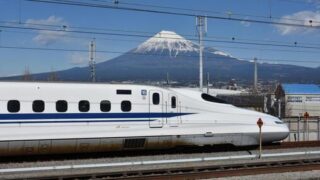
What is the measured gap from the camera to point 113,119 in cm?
1984

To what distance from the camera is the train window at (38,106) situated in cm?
1869

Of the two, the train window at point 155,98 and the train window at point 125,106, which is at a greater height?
the train window at point 155,98

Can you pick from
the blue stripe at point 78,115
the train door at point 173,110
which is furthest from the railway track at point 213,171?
the blue stripe at point 78,115

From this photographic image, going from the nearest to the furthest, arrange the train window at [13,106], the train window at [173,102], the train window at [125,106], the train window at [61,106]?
the train window at [13,106] → the train window at [61,106] → the train window at [125,106] → the train window at [173,102]

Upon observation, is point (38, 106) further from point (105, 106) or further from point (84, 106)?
point (105, 106)

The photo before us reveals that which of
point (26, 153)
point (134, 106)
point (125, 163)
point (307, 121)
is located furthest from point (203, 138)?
point (307, 121)

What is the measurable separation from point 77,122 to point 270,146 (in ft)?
30.4

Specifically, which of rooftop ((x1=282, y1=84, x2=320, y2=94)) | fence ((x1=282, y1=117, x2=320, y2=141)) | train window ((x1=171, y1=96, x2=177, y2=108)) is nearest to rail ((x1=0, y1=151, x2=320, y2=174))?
train window ((x1=171, y1=96, x2=177, y2=108))

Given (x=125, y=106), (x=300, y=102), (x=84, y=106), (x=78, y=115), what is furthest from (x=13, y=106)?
(x=300, y=102)

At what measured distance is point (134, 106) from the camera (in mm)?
20234

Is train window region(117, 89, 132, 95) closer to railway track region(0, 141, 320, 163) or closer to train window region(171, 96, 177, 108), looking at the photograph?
train window region(171, 96, 177, 108)

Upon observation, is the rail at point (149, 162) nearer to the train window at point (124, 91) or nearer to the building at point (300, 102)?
the train window at point (124, 91)

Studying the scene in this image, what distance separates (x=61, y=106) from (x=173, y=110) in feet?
14.5

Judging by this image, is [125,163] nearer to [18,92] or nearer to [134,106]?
[134,106]
